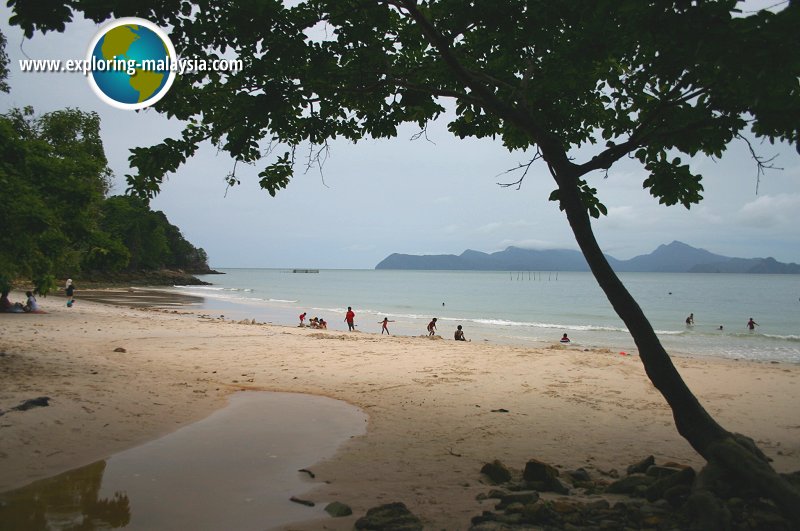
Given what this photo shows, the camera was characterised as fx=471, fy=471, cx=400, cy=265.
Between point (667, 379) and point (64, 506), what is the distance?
5585mm

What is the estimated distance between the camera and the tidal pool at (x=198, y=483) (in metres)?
4.07

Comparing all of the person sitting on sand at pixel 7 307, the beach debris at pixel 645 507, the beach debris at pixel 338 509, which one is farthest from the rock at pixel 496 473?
the person sitting on sand at pixel 7 307

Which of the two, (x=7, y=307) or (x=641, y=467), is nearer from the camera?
(x=641, y=467)

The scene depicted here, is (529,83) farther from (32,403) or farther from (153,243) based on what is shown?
(153,243)

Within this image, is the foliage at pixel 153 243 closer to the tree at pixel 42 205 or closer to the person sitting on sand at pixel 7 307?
the person sitting on sand at pixel 7 307

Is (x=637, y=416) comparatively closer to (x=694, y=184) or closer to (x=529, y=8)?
(x=694, y=184)

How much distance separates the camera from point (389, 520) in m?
3.81

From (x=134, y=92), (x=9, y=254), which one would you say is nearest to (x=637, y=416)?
(x=134, y=92)

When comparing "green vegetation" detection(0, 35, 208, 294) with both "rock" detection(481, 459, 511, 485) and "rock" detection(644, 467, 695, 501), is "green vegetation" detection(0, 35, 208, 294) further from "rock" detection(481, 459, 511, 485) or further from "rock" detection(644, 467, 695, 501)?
"rock" detection(644, 467, 695, 501)

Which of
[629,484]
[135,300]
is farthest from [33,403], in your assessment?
[135,300]

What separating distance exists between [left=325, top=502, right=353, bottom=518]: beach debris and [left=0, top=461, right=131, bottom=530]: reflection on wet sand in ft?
5.56

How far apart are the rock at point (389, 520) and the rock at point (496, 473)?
1.35 metres

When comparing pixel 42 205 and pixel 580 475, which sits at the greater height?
pixel 42 205

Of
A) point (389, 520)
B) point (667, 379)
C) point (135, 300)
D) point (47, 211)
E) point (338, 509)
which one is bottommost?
point (135, 300)
